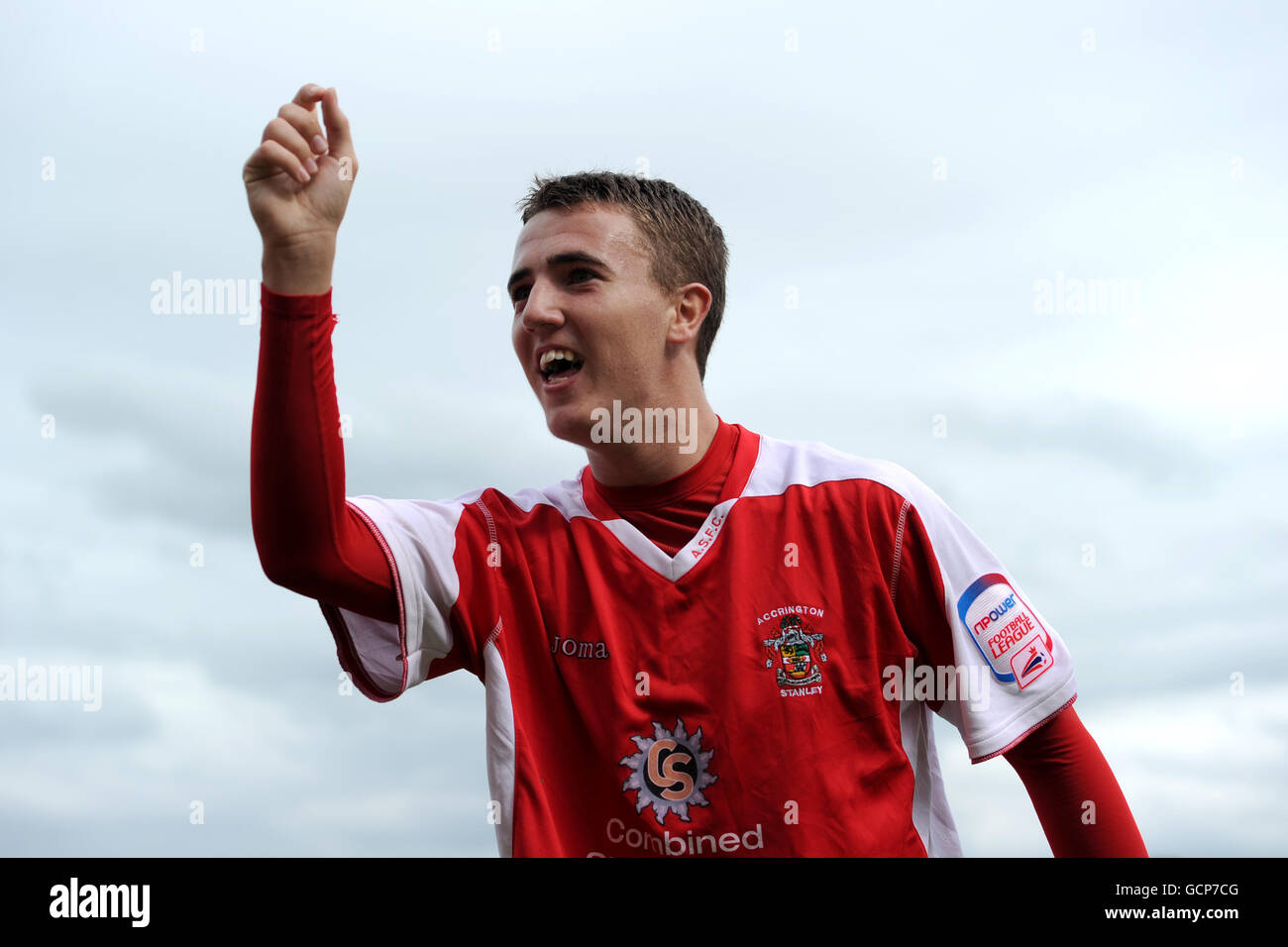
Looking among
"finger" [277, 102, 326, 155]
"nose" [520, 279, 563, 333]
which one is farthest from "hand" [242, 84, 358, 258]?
"nose" [520, 279, 563, 333]

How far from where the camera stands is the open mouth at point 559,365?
4715 mm

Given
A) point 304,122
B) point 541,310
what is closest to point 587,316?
point 541,310

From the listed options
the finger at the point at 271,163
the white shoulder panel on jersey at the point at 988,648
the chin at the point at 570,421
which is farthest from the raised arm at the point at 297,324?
the white shoulder panel on jersey at the point at 988,648

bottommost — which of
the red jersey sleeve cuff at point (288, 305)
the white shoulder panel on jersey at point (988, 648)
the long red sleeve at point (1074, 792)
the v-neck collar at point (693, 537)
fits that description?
the long red sleeve at point (1074, 792)

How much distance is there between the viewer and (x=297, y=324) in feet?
12.6

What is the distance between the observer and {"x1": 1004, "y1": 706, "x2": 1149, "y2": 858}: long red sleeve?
4.61m

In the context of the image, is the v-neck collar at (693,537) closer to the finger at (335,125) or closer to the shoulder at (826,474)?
the shoulder at (826,474)

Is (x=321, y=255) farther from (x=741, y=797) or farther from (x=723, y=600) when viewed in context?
(x=741, y=797)

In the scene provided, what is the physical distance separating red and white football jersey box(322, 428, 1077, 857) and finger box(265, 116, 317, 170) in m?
1.23

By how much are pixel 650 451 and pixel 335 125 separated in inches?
65.3

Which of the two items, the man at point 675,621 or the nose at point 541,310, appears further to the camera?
the nose at point 541,310

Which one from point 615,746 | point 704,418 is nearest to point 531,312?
point 704,418

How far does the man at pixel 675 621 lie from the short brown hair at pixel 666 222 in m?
0.03

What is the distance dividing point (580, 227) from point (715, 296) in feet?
2.58
